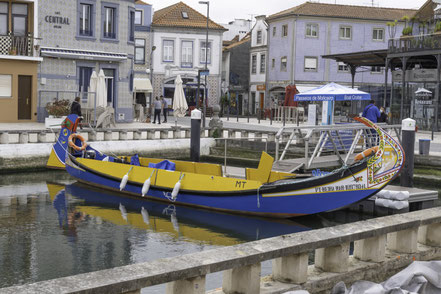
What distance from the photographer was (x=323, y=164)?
1695cm

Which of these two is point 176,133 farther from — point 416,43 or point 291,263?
point 291,263

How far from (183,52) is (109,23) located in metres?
20.0

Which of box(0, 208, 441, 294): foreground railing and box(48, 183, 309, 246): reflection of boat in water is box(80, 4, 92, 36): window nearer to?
box(48, 183, 309, 246): reflection of boat in water

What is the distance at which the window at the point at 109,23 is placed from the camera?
31.3 m

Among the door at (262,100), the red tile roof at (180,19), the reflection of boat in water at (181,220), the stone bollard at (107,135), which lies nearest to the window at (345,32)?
the door at (262,100)

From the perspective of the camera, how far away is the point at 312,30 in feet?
163

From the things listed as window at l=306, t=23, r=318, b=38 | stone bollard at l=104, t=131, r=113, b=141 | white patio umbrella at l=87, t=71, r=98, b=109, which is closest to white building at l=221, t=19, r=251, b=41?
window at l=306, t=23, r=318, b=38

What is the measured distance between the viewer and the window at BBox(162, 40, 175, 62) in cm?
5081

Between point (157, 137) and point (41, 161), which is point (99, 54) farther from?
point (41, 161)

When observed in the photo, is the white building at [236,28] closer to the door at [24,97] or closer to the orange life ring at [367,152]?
the door at [24,97]

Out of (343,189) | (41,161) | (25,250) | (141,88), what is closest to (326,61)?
(141,88)

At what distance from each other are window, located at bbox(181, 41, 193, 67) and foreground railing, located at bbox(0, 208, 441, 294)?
147 ft

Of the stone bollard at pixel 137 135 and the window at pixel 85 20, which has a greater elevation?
the window at pixel 85 20

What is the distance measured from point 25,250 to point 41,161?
403 inches
